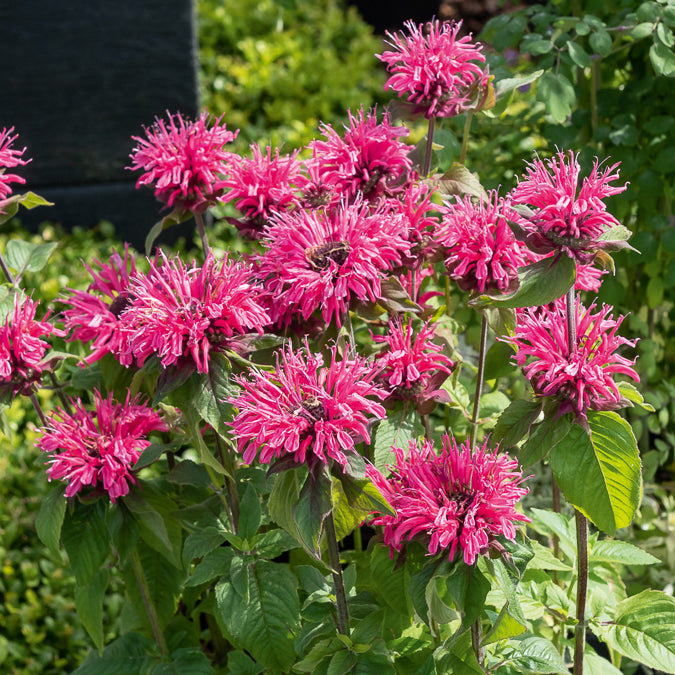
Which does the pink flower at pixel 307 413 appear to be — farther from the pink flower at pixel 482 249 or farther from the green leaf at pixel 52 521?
the green leaf at pixel 52 521

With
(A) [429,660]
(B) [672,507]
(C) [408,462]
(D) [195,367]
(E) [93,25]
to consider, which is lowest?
(B) [672,507]

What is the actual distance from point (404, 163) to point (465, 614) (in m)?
0.71

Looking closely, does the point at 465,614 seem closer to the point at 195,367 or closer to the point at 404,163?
the point at 195,367

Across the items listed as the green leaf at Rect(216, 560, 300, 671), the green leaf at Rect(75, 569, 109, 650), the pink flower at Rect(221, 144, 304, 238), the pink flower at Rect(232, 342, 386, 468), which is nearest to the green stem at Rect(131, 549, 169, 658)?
the green leaf at Rect(75, 569, 109, 650)

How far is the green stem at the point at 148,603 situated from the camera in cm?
149

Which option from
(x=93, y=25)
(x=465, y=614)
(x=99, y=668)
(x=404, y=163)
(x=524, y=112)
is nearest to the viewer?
(x=465, y=614)

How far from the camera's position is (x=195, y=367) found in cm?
122

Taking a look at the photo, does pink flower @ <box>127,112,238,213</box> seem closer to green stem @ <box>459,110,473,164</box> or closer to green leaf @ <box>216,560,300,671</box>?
green stem @ <box>459,110,473,164</box>

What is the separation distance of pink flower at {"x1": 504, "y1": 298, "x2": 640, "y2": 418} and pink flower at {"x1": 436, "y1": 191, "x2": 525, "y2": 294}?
0.32 feet

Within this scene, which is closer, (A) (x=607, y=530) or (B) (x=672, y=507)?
(A) (x=607, y=530)

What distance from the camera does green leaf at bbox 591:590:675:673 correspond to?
125 centimetres

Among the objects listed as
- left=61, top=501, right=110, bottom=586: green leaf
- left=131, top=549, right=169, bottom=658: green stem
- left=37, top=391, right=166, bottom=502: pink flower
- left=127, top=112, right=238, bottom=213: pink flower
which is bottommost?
left=131, top=549, right=169, bottom=658: green stem

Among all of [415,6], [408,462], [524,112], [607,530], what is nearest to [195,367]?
[408,462]

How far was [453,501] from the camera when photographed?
1.10 metres
